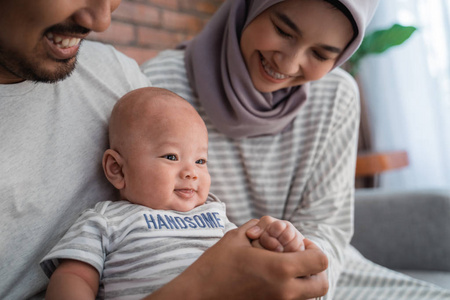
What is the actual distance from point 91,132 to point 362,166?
194cm

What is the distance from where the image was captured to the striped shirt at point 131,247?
808mm

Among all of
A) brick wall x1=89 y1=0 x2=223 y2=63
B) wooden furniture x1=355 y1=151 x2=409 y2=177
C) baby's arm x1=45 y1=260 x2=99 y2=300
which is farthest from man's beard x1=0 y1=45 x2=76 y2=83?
wooden furniture x1=355 y1=151 x2=409 y2=177

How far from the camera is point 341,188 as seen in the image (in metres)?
1.36

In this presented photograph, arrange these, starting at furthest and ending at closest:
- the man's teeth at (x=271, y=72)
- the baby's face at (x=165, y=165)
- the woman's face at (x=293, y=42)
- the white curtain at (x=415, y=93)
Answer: the white curtain at (x=415, y=93) → the man's teeth at (x=271, y=72) → the woman's face at (x=293, y=42) → the baby's face at (x=165, y=165)

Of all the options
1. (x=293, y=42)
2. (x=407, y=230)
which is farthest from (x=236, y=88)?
(x=407, y=230)

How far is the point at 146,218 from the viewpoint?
0.86 m

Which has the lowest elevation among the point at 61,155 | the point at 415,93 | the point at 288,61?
the point at 415,93

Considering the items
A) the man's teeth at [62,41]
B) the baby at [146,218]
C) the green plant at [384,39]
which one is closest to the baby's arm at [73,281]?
the baby at [146,218]

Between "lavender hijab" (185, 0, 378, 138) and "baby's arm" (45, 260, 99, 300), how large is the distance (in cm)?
63

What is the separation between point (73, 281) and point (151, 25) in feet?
7.52

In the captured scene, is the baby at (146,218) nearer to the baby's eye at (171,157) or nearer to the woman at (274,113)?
the baby's eye at (171,157)

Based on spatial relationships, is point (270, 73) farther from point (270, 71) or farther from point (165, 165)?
point (165, 165)

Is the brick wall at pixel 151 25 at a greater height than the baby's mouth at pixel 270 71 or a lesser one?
greater

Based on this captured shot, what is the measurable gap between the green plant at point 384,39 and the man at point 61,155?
194 centimetres
